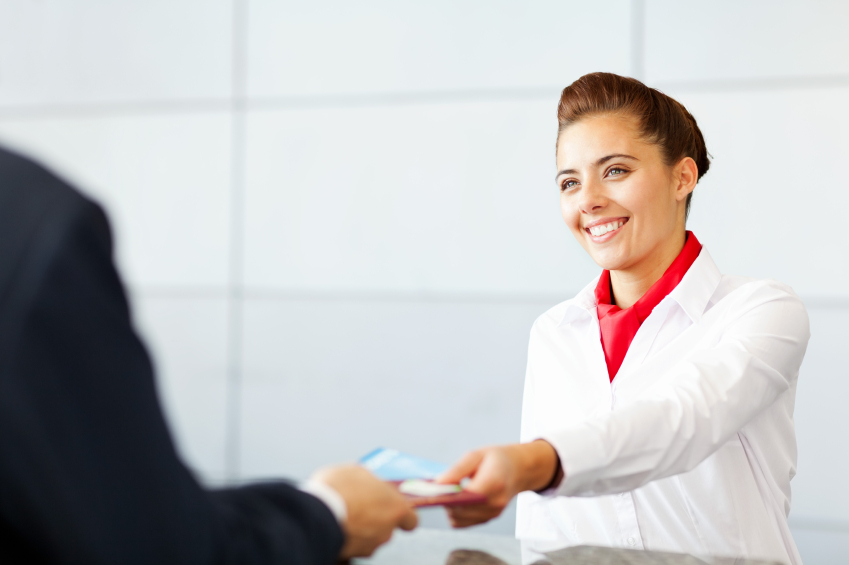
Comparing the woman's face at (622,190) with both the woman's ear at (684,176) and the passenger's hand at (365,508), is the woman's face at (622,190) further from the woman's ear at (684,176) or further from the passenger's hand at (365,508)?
the passenger's hand at (365,508)

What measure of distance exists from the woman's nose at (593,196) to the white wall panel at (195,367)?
181cm

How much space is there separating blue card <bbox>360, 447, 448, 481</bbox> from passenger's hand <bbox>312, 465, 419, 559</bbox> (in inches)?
5.9

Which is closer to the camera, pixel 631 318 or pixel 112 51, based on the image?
pixel 631 318

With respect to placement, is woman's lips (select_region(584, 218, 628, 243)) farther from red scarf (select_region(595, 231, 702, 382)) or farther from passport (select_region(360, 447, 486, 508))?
passport (select_region(360, 447, 486, 508))

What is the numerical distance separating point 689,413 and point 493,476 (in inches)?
14.4

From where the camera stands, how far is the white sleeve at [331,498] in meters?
0.69

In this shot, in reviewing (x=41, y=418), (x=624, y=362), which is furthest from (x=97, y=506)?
(x=624, y=362)

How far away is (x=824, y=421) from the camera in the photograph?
239cm

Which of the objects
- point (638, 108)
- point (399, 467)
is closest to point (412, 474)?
point (399, 467)

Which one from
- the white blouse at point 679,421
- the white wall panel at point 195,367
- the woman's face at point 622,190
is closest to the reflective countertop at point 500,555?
the white blouse at point 679,421

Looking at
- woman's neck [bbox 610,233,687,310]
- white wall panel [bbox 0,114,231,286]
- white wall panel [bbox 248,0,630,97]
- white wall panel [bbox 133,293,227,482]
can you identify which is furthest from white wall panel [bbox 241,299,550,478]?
woman's neck [bbox 610,233,687,310]

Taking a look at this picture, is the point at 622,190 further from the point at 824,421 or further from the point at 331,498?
the point at 824,421

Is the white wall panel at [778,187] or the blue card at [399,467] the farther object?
the white wall panel at [778,187]

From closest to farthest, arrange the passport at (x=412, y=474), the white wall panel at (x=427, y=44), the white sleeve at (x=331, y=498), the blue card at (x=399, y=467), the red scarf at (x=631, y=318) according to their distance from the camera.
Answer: the white sleeve at (x=331, y=498) < the passport at (x=412, y=474) < the blue card at (x=399, y=467) < the red scarf at (x=631, y=318) < the white wall panel at (x=427, y=44)
